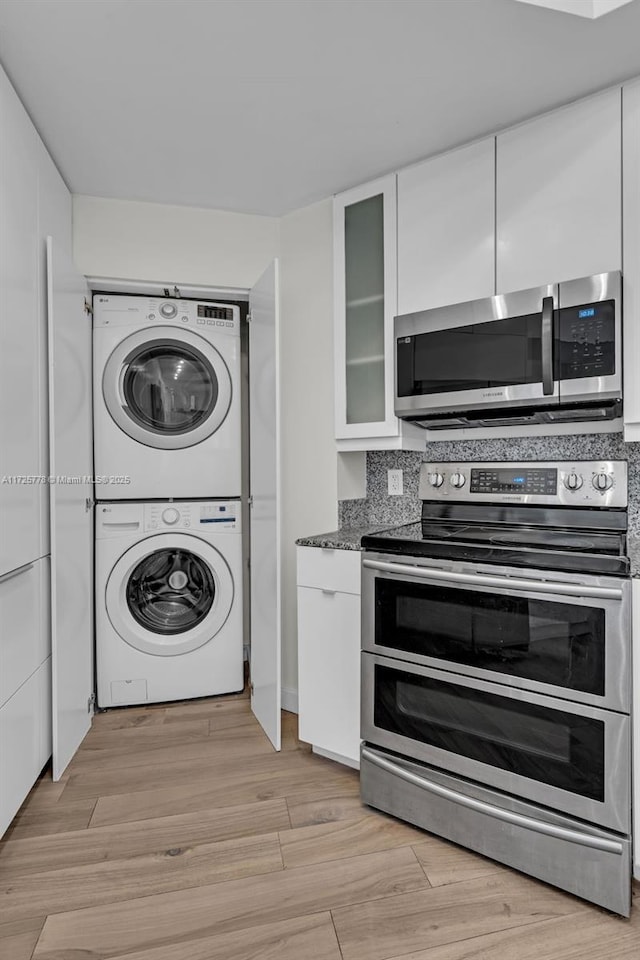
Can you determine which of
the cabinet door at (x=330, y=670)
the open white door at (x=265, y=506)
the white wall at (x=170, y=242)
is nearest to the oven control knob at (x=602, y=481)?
the cabinet door at (x=330, y=670)

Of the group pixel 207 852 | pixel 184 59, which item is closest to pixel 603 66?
pixel 184 59

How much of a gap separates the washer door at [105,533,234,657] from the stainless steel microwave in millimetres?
1322

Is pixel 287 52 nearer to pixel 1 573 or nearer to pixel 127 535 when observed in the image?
pixel 1 573

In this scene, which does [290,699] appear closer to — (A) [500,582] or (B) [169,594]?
(B) [169,594]

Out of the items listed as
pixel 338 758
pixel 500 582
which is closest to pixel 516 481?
pixel 500 582

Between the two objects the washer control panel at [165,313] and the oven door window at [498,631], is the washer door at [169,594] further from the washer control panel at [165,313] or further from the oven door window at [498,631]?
the oven door window at [498,631]

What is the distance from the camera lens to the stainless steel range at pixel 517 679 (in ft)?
4.77

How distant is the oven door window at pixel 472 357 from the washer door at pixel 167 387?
Result: 1.05 m

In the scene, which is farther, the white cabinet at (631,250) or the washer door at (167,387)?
the washer door at (167,387)

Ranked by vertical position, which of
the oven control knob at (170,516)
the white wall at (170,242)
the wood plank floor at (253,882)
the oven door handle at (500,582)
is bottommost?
the wood plank floor at (253,882)

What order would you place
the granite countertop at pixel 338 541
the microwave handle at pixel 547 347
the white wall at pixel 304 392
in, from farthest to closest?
the white wall at pixel 304 392 → the granite countertop at pixel 338 541 → the microwave handle at pixel 547 347

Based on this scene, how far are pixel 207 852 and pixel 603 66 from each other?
269 centimetres

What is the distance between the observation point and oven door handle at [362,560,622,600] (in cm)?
146

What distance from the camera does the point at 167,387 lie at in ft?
8.98
